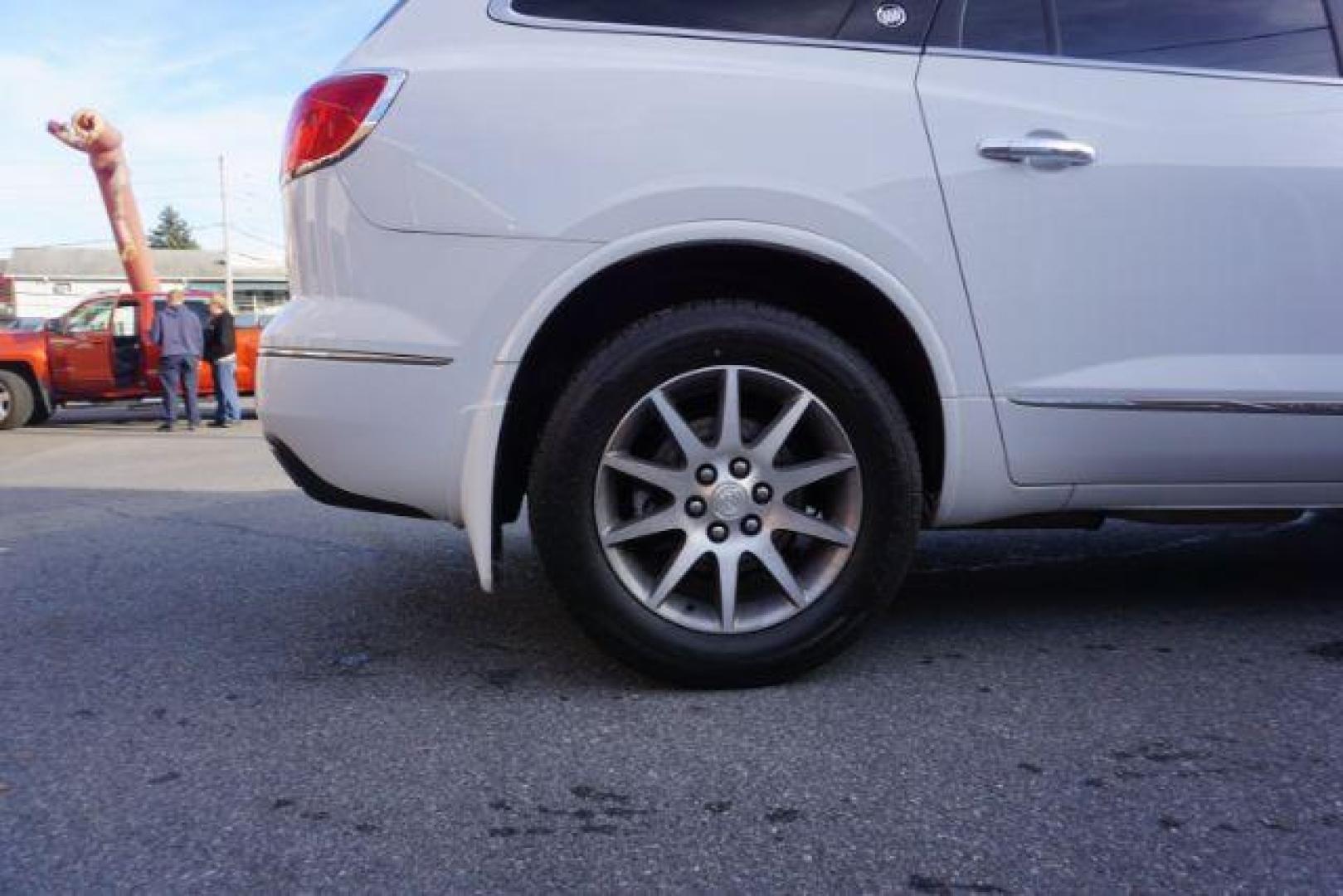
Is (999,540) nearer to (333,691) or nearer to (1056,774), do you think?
(1056,774)

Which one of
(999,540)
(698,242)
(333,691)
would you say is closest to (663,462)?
(698,242)

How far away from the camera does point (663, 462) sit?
2.49m

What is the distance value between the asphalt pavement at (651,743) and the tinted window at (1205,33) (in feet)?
4.83

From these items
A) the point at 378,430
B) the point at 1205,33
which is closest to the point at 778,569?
the point at 378,430

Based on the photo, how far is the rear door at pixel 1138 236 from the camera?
245 centimetres

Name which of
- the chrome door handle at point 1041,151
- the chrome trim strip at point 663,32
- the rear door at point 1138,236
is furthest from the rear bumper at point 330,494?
the chrome door handle at point 1041,151

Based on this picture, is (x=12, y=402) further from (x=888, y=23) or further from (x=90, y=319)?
(x=888, y=23)

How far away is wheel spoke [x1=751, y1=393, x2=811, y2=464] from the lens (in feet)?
7.86

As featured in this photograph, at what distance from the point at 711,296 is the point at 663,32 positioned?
61 cm

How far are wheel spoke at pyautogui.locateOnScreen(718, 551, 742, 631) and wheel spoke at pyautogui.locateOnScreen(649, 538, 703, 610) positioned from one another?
0.18 feet

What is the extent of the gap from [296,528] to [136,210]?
879 inches

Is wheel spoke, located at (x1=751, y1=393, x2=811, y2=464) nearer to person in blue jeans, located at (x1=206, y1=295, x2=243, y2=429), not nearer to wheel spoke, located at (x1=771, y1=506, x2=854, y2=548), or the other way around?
wheel spoke, located at (x1=771, y1=506, x2=854, y2=548)

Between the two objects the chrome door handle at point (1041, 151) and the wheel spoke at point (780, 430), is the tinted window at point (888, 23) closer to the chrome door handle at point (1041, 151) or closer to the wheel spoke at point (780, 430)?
the chrome door handle at point (1041, 151)

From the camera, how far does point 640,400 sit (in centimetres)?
238
